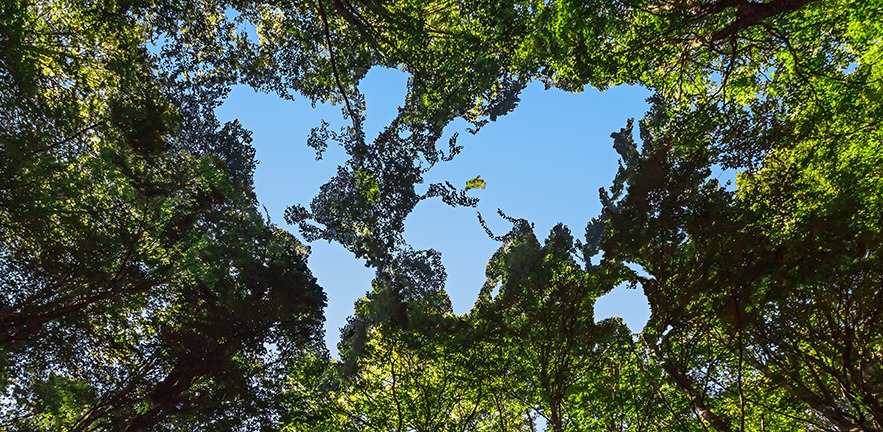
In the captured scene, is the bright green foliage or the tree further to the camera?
the bright green foliage

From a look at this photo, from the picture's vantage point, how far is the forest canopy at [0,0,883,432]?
8.34 meters

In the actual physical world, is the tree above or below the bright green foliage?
below

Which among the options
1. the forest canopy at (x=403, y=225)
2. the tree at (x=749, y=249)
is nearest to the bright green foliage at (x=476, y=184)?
the forest canopy at (x=403, y=225)

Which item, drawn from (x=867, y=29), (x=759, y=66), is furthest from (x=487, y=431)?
(x=867, y=29)

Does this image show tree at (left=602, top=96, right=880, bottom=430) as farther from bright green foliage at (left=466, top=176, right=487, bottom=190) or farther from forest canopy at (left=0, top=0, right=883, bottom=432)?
bright green foliage at (left=466, top=176, right=487, bottom=190)

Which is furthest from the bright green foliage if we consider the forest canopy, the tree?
the tree

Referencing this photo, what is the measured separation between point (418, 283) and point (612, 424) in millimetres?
8717

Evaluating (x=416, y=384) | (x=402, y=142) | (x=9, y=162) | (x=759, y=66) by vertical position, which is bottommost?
(x=416, y=384)

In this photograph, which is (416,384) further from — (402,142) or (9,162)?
(9,162)

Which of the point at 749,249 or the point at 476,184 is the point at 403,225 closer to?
the point at 476,184

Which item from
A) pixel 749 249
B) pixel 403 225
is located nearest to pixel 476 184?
pixel 403 225

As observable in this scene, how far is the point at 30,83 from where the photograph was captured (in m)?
7.98

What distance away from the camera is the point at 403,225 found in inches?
476

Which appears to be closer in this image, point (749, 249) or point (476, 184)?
point (749, 249)
